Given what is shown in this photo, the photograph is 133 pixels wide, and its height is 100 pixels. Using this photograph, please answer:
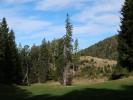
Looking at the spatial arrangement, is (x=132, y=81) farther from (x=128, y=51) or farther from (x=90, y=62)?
(x=90, y=62)

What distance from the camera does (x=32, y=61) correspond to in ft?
470

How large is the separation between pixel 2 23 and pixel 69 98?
71.4 m

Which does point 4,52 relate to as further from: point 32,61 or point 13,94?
point 32,61

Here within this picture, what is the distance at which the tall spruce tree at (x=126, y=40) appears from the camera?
2368 inches

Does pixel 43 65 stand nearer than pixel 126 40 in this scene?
No

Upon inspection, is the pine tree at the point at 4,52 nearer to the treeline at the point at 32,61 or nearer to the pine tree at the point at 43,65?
the treeline at the point at 32,61

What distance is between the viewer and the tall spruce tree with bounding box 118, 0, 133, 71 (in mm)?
60156

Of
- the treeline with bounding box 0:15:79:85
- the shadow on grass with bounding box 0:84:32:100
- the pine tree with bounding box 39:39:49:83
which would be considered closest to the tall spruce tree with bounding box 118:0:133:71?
the shadow on grass with bounding box 0:84:32:100

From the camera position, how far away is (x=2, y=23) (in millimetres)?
103000

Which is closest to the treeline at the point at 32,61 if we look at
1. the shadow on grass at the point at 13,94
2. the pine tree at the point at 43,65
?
the pine tree at the point at 43,65

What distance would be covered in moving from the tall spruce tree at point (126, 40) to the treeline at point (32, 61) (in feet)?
103

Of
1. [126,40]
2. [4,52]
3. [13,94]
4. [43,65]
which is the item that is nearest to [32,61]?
[43,65]

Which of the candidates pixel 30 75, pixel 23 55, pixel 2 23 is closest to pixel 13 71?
pixel 2 23

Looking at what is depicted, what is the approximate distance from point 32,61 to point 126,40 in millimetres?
84906
